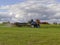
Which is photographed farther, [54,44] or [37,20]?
[37,20]

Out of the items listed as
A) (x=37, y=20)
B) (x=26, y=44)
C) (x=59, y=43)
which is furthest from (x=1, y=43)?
(x=37, y=20)

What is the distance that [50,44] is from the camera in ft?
52.1

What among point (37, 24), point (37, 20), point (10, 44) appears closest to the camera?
point (10, 44)

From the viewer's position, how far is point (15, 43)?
16.0 metres

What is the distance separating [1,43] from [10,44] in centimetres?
82

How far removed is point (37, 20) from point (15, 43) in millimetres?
35644

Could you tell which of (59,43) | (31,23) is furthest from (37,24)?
(59,43)

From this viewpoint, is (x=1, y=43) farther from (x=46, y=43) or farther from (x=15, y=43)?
(x=46, y=43)

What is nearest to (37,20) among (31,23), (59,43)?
(31,23)

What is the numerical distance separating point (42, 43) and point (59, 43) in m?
1.34

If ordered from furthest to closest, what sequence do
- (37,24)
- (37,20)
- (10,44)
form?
(37,20) < (37,24) < (10,44)

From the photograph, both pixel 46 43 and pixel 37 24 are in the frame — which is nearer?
pixel 46 43

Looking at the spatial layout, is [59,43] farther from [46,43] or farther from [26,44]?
[26,44]

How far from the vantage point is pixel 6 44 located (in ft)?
51.4
